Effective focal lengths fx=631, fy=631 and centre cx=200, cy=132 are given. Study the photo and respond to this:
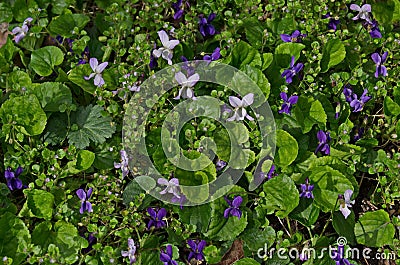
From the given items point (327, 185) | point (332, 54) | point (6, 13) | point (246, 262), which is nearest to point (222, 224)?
point (246, 262)

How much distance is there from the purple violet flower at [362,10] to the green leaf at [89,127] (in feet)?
4.35

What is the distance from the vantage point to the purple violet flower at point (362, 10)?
3.13m

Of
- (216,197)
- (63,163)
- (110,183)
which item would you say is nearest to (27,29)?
(63,163)

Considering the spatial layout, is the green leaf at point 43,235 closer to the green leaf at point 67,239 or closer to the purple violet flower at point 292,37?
the green leaf at point 67,239

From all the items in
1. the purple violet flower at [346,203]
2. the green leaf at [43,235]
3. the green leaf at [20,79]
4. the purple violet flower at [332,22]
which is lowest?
the green leaf at [43,235]

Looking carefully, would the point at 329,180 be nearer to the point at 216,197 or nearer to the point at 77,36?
the point at 216,197

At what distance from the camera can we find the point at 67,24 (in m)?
3.20

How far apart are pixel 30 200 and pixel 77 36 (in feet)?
3.16

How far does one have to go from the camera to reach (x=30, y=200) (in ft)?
8.66

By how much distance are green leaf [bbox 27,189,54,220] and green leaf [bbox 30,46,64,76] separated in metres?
0.66

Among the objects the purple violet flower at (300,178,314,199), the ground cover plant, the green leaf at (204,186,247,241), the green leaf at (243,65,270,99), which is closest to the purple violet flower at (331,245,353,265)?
the ground cover plant

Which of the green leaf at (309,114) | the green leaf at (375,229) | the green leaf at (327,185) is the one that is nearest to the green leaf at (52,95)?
the green leaf at (309,114)

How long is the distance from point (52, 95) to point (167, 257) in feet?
3.08

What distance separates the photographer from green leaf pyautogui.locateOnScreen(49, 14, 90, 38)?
3.17m
